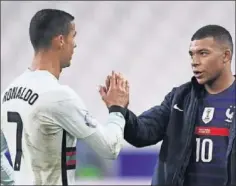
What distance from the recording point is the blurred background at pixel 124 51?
412 centimetres

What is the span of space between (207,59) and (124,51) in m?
1.53

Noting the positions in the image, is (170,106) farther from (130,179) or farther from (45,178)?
(130,179)

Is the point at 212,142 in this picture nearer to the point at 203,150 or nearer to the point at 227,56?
the point at 203,150

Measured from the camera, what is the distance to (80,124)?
2113mm

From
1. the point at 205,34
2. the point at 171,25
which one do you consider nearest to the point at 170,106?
the point at 205,34

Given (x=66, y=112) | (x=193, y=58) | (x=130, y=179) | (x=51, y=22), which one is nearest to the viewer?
(x=66, y=112)

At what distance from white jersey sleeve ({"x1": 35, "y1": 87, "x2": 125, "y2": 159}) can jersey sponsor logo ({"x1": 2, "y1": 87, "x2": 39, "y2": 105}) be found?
0.14 ft

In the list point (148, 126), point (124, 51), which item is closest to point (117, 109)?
point (148, 126)

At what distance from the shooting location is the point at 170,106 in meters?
2.78

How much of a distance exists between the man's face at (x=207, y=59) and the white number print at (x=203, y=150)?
9.9 inches

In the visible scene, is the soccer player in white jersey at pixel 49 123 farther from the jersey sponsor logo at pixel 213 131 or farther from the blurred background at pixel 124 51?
the blurred background at pixel 124 51

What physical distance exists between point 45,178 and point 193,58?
0.90 m

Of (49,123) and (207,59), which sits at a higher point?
(207,59)

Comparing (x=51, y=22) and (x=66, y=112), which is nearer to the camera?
(x=66, y=112)
